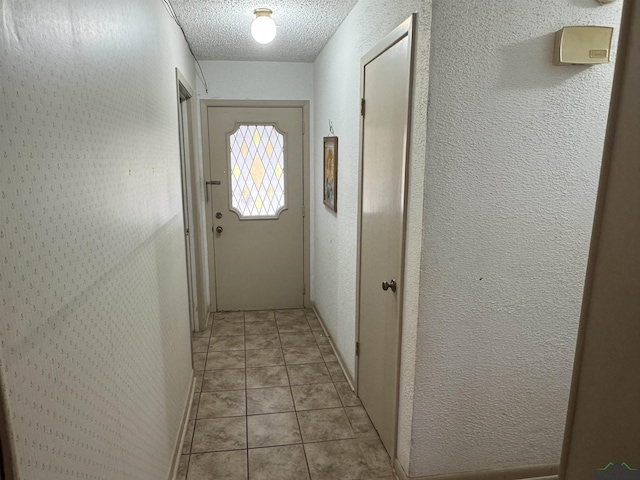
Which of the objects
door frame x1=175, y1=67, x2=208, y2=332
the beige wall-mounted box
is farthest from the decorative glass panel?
the beige wall-mounted box

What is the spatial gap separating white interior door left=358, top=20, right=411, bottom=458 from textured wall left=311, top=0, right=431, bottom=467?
8 centimetres

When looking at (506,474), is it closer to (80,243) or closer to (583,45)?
(583,45)

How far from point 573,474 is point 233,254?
3.83 m

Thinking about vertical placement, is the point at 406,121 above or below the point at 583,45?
below

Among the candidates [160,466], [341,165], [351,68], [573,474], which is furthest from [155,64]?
[573,474]

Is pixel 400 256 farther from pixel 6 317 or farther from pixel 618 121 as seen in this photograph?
pixel 6 317

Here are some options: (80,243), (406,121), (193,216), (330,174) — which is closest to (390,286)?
(406,121)

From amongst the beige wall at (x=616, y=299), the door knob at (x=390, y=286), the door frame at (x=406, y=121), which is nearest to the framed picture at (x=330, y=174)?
the door frame at (x=406, y=121)

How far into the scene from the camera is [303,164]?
4207 mm

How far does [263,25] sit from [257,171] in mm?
1706

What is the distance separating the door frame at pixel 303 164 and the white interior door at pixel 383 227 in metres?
1.76

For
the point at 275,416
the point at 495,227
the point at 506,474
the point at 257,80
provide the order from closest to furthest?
1. the point at 495,227
2. the point at 506,474
3. the point at 275,416
4. the point at 257,80

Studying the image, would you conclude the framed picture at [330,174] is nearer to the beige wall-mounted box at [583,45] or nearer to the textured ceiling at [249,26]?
the textured ceiling at [249,26]

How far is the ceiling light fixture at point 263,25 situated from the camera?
103 inches
